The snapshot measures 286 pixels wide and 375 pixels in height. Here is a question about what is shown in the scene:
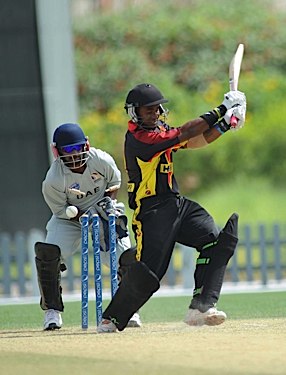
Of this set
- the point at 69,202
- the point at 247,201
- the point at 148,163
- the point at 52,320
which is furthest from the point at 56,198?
the point at 247,201

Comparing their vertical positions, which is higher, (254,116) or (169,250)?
(254,116)

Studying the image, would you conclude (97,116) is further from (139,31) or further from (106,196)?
(106,196)

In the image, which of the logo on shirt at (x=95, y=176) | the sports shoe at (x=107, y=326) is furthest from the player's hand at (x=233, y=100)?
A: the sports shoe at (x=107, y=326)

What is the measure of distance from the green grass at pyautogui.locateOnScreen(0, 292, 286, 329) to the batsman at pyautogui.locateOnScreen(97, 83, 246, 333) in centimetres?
143

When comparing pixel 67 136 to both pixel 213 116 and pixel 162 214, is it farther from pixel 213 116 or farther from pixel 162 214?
pixel 213 116

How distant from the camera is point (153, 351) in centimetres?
783

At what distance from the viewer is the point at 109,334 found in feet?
30.1

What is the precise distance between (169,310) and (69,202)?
8.89 ft

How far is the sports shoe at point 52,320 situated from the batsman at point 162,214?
80cm

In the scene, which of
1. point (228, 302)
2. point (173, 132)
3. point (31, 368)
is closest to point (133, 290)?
point (173, 132)

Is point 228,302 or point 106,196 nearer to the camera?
point 106,196

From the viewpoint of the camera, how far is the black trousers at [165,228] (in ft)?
30.3

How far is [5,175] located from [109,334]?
951 cm

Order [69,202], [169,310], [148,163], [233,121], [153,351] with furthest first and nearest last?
[169,310]
[69,202]
[148,163]
[233,121]
[153,351]
